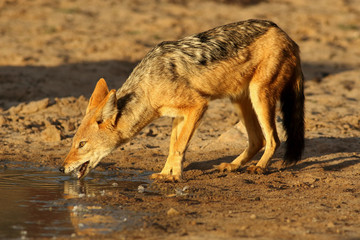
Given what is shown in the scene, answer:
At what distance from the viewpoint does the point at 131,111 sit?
677cm

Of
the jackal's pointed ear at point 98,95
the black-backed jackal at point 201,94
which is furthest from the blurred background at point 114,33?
the black-backed jackal at point 201,94

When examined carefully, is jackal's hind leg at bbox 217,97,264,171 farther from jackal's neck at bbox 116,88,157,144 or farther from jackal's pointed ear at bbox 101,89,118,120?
jackal's pointed ear at bbox 101,89,118,120

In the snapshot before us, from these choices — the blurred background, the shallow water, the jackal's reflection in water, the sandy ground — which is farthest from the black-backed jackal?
the blurred background

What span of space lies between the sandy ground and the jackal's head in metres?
0.80

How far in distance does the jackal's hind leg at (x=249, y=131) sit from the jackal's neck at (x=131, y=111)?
4.80 feet

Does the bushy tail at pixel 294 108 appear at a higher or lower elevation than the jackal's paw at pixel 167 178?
higher

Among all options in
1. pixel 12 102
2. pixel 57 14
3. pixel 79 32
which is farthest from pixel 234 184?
pixel 57 14

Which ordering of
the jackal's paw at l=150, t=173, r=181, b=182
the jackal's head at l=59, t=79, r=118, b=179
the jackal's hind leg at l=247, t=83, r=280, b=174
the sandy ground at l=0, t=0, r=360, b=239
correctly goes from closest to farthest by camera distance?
1. the sandy ground at l=0, t=0, r=360, b=239
2. the jackal's head at l=59, t=79, r=118, b=179
3. the jackal's paw at l=150, t=173, r=181, b=182
4. the jackal's hind leg at l=247, t=83, r=280, b=174

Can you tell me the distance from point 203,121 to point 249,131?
2622 millimetres

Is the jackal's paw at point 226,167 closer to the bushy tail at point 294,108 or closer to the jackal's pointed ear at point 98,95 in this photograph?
the bushy tail at point 294,108

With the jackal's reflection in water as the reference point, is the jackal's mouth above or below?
below

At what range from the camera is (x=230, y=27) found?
7.47 m

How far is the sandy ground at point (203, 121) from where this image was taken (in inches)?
202

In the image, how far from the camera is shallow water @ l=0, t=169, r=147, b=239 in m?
4.61
